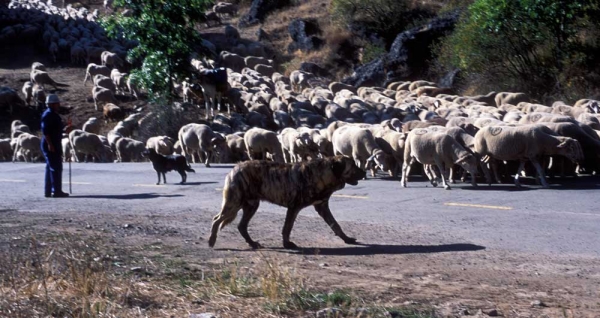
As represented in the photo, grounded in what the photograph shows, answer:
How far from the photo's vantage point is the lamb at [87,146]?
30328 millimetres

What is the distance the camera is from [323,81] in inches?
1956

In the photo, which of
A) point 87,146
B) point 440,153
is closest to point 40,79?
point 87,146

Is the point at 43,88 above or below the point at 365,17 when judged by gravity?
below

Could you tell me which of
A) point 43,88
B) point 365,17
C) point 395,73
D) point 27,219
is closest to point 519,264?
point 27,219

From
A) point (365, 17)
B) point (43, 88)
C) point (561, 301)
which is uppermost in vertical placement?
point (365, 17)

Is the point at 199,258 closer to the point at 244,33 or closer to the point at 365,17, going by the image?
the point at 365,17

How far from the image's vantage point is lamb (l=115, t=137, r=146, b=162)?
30.2 meters

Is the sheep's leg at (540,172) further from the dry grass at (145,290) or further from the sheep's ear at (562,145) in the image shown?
the dry grass at (145,290)

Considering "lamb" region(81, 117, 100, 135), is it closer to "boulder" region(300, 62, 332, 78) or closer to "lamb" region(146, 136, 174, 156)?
"lamb" region(146, 136, 174, 156)

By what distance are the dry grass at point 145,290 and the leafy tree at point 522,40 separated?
28.4 meters

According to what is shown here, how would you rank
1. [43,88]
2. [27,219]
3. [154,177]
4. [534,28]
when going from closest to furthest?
1. [27,219]
2. [154,177]
3. [534,28]
4. [43,88]

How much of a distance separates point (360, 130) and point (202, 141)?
271 inches

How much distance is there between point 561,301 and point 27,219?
32.2ft

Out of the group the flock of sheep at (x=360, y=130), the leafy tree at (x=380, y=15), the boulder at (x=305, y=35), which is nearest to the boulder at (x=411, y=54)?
the flock of sheep at (x=360, y=130)
